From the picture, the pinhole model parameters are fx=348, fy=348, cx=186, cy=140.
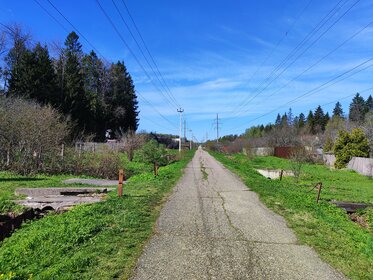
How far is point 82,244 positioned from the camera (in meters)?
6.27

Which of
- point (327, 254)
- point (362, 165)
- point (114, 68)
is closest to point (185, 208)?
point (327, 254)

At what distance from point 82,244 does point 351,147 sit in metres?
38.9

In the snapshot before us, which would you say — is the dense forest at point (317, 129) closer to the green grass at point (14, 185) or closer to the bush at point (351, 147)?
the bush at point (351, 147)

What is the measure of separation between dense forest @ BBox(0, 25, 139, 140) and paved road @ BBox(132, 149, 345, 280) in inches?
940

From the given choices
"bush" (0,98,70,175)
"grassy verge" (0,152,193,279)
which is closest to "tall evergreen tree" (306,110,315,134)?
"bush" (0,98,70,175)

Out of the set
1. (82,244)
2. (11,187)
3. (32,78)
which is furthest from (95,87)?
(82,244)

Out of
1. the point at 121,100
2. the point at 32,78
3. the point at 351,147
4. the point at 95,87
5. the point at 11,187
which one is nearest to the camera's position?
the point at 11,187

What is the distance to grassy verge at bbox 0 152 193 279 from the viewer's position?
4953mm

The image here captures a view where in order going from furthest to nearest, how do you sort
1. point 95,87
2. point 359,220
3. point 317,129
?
point 317,129, point 95,87, point 359,220

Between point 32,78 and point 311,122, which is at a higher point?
point 311,122

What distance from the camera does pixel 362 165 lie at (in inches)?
1341

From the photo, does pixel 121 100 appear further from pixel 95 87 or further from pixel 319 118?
pixel 319 118

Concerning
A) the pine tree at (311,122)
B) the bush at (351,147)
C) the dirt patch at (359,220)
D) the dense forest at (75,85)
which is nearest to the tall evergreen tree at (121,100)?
the dense forest at (75,85)

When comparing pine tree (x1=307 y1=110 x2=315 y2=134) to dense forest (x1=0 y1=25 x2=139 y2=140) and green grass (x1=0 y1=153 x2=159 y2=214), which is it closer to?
dense forest (x1=0 y1=25 x2=139 y2=140)
